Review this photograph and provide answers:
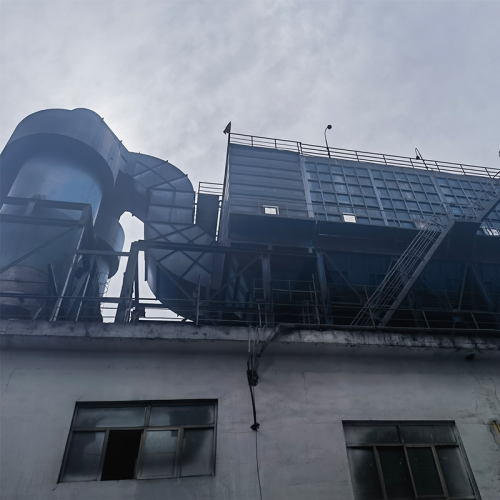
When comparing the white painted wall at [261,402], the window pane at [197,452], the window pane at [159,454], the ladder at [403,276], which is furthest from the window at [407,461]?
the window pane at [159,454]

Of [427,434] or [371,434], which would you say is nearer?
[371,434]

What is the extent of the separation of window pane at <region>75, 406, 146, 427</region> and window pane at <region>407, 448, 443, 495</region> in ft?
16.2

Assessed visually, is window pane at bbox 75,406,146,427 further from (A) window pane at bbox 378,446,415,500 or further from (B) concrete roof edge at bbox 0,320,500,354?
(A) window pane at bbox 378,446,415,500

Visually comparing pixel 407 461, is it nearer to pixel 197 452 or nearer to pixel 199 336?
pixel 197 452

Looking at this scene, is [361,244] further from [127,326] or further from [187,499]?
[187,499]

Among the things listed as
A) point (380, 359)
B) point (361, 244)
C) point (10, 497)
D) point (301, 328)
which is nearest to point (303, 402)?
point (301, 328)

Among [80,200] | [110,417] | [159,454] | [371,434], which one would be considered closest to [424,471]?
[371,434]

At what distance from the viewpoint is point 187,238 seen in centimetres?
1529

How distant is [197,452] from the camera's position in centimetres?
627

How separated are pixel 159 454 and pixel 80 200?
992cm

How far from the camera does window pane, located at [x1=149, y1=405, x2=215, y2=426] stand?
6539 mm

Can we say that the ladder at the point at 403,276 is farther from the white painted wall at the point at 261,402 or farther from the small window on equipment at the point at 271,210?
the small window on equipment at the point at 271,210

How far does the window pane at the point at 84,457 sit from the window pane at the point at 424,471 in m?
5.45

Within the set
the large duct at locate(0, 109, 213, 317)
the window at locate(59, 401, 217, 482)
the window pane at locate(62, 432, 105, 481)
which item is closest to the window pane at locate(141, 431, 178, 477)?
the window at locate(59, 401, 217, 482)
